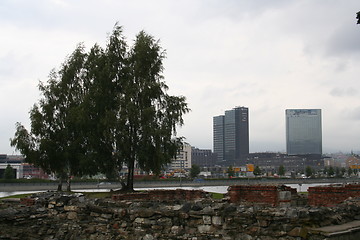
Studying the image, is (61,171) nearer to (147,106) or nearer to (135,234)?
(147,106)

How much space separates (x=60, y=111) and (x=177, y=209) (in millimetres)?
29180

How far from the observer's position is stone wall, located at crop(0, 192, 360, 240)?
365 inches

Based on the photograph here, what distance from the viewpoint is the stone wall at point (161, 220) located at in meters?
9.27

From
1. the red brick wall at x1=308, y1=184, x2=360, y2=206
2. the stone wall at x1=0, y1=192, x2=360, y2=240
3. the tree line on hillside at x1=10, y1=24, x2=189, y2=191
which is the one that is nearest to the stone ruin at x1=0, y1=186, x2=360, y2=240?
the stone wall at x1=0, y1=192, x2=360, y2=240

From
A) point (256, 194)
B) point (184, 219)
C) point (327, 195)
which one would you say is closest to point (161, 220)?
point (184, 219)

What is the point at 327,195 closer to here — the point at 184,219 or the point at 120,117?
the point at 184,219

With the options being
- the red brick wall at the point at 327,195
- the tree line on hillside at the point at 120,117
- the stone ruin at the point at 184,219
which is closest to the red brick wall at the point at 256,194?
the stone ruin at the point at 184,219

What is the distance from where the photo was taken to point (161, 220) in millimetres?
10984

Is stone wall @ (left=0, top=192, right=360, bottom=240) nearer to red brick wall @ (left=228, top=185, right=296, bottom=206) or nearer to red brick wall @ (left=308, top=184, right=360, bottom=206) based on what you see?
red brick wall @ (left=308, top=184, right=360, bottom=206)

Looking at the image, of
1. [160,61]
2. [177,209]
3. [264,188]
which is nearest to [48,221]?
[177,209]

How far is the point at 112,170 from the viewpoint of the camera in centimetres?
3422

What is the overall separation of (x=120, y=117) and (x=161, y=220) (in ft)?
66.0

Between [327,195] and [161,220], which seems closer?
[161,220]

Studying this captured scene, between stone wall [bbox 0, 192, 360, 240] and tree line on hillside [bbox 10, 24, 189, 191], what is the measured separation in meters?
17.2
